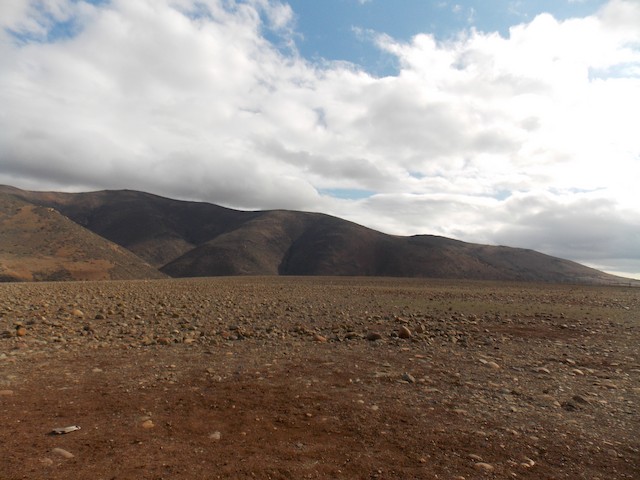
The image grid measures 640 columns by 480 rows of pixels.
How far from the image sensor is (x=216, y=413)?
6914 mm

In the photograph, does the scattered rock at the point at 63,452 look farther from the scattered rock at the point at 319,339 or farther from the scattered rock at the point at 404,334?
the scattered rock at the point at 404,334

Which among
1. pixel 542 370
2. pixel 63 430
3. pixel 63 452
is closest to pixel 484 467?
pixel 63 452

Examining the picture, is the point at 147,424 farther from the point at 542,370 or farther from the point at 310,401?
the point at 542,370

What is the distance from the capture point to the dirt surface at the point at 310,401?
17.5 ft

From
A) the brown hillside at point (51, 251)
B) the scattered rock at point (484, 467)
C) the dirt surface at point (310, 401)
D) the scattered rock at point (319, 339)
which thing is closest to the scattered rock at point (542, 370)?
the dirt surface at point (310, 401)

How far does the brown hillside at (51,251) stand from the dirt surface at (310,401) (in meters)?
52.9

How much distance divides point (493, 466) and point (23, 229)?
3419 inches

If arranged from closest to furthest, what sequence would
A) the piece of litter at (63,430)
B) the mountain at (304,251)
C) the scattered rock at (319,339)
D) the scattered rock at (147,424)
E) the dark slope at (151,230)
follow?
the piece of litter at (63,430)
the scattered rock at (147,424)
the scattered rock at (319,339)
the mountain at (304,251)
the dark slope at (151,230)

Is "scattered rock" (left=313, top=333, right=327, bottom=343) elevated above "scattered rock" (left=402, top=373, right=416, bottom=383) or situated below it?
below

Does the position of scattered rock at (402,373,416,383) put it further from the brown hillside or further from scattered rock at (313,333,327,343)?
the brown hillside

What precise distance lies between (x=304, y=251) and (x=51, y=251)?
341 feet

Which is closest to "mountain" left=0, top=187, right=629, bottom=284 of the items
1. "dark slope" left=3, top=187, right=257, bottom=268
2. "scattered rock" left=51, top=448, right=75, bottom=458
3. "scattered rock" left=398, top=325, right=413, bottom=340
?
"dark slope" left=3, top=187, right=257, bottom=268

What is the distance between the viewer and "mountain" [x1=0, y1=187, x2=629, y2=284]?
132538 mm

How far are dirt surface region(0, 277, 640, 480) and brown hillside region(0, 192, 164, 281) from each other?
5286cm
